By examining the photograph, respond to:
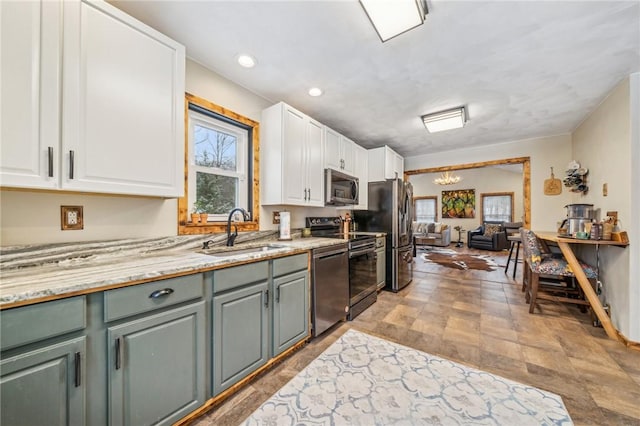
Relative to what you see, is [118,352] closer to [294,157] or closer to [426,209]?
[294,157]

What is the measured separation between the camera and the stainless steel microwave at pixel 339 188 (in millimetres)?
3059

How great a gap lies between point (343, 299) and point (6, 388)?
2207mm

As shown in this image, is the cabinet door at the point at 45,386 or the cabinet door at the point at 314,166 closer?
the cabinet door at the point at 45,386

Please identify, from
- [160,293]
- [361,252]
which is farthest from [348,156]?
[160,293]

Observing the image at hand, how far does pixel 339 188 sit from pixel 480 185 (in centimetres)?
864

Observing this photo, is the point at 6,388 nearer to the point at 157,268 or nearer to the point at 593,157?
the point at 157,268

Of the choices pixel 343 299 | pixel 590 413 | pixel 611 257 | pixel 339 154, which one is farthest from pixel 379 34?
pixel 611 257

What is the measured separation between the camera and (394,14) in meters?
1.51

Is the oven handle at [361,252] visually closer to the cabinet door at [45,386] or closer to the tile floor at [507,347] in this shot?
the tile floor at [507,347]

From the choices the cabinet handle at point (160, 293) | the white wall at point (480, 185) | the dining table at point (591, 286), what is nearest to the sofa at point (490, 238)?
the white wall at point (480, 185)

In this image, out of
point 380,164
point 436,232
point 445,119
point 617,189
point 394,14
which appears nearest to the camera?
point 394,14

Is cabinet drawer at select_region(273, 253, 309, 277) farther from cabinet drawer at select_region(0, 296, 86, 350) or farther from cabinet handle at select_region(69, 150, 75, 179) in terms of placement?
cabinet handle at select_region(69, 150, 75, 179)

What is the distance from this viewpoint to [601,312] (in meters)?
2.38

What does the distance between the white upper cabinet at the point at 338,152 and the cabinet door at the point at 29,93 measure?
2.35 m
